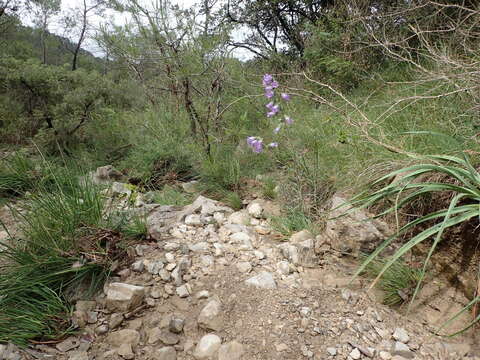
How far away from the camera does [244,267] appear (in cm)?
149

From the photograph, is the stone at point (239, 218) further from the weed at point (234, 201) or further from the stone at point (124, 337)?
the stone at point (124, 337)

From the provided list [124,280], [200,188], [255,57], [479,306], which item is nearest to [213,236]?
[124,280]

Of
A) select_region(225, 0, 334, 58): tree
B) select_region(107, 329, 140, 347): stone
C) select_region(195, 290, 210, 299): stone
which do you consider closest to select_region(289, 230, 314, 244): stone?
select_region(195, 290, 210, 299): stone

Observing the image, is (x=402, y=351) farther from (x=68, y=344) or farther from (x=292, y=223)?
(x=68, y=344)

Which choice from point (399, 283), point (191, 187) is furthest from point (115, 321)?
point (191, 187)

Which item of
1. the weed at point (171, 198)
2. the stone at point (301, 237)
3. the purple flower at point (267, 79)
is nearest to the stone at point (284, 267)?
the stone at point (301, 237)

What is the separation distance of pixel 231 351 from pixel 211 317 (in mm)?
168

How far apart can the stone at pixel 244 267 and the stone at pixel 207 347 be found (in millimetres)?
394

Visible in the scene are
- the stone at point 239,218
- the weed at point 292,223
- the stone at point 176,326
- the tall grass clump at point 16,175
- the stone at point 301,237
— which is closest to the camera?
the stone at point 176,326

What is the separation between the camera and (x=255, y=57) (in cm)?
670

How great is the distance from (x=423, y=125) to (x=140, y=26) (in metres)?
3.06

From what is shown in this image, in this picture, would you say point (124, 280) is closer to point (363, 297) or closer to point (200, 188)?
point (363, 297)

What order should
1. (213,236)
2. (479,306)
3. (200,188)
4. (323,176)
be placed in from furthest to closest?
1. (200,188)
2. (323,176)
3. (213,236)
4. (479,306)

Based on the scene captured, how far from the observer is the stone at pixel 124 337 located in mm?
1118
